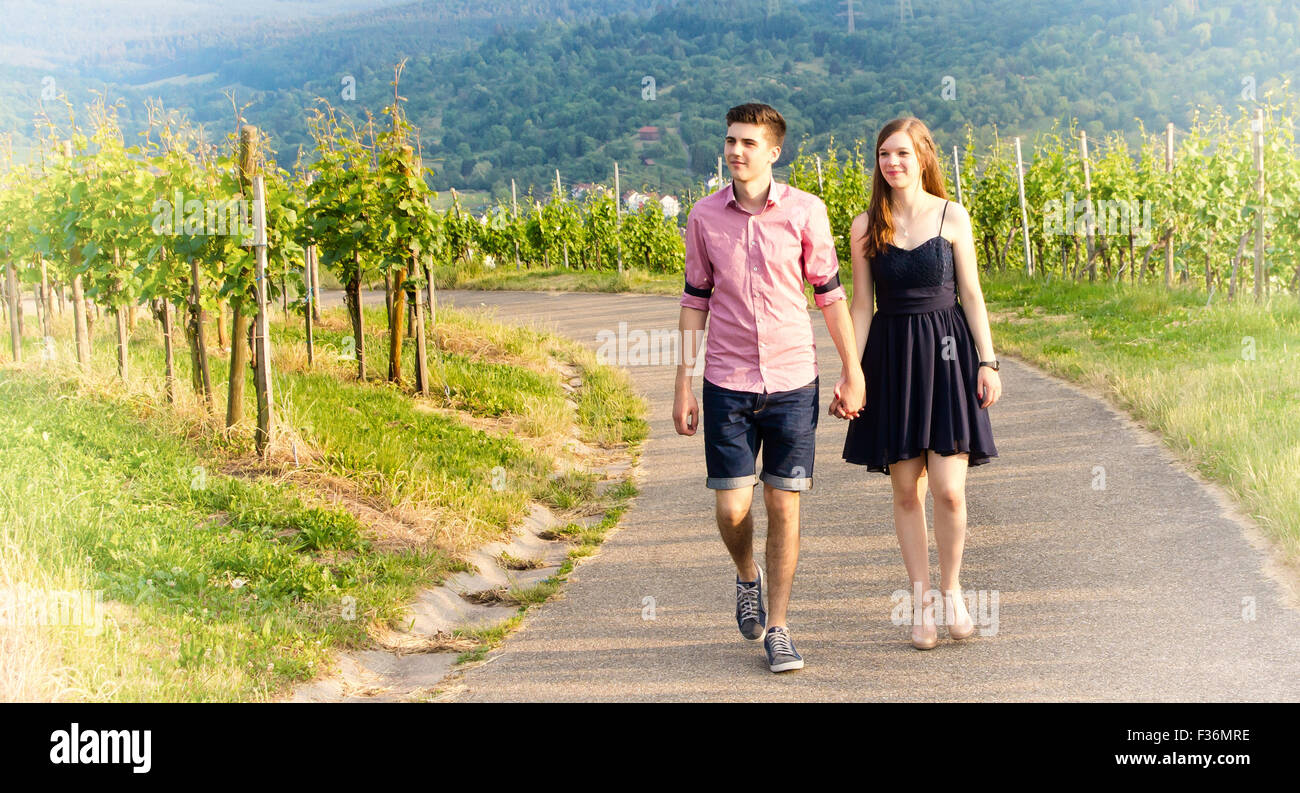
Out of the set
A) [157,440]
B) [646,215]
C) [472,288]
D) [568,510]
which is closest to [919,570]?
[568,510]

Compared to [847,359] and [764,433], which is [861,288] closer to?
[847,359]

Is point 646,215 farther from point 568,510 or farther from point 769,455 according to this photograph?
point 769,455

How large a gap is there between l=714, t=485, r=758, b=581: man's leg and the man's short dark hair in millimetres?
1469

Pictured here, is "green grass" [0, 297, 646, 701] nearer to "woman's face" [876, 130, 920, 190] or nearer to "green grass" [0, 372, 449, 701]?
"green grass" [0, 372, 449, 701]

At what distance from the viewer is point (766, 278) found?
4.98 meters

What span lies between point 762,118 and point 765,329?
0.86m

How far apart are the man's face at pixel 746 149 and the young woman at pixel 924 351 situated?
64 cm

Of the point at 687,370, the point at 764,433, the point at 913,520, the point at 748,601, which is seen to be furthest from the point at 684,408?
the point at 913,520

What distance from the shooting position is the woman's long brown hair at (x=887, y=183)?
17.3ft

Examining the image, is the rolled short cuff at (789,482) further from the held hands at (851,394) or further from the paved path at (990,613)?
the paved path at (990,613)

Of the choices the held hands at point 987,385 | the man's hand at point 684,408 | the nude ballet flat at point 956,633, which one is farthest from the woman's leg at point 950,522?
the man's hand at point 684,408

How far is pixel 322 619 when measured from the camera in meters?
5.94

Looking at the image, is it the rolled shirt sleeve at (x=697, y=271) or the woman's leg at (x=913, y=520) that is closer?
the rolled shirt sleeve at (x=697, y=271)

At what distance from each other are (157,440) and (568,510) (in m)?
2.93
